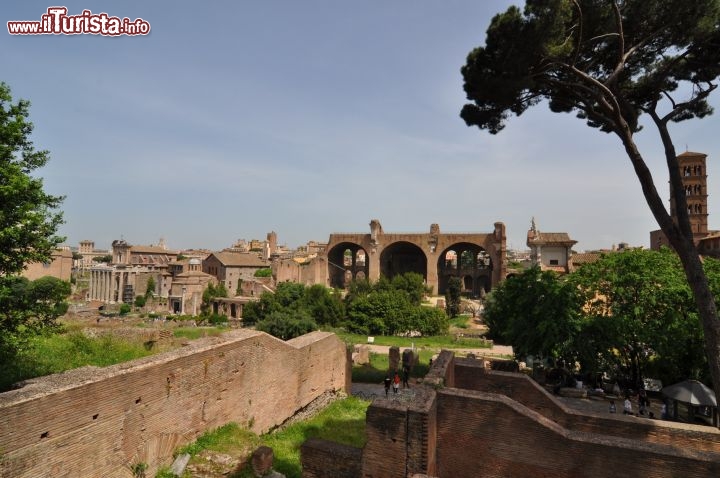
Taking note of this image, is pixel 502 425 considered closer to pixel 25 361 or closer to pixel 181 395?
pixel 181 395

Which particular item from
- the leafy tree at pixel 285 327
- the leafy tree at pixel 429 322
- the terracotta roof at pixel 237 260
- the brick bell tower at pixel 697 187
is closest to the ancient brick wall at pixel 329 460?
the leafy tree at pixel 285 327

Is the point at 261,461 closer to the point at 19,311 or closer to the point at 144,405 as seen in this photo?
the point at 144,405

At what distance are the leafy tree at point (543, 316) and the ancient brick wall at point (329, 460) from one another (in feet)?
27.7

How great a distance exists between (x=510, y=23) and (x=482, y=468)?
789 cm

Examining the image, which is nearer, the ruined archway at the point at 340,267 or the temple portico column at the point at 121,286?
the ruined archway at the point at 340,267

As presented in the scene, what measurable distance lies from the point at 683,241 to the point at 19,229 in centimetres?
1189

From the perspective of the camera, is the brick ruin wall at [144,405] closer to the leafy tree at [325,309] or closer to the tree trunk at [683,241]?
the tree trunk at [683,241]

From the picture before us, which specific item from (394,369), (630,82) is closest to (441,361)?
(630,82)

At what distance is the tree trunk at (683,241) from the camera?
630cm

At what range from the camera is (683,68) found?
850cm

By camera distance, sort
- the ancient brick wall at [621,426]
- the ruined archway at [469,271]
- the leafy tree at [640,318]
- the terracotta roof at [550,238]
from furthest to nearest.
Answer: the ruined archway at [469,271] → the terracotta roof at [550,238] → the leafy tree at [640,318] → the ancient brick wall at [621,426]

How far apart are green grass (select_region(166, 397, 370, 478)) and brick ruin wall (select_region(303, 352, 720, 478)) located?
48.9 inches

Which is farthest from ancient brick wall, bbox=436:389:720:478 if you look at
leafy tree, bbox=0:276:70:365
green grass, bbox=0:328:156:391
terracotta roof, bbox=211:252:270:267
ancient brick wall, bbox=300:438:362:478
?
terracotta roof, bbox=211:252:270:267

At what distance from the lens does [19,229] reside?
727cm
